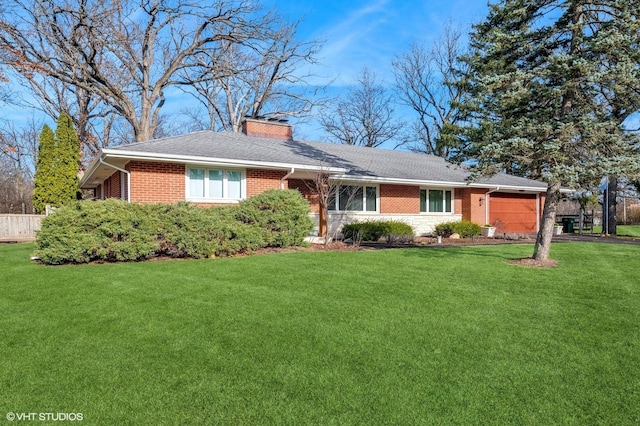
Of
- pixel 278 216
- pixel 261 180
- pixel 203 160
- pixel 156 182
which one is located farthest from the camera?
pixel 261 180

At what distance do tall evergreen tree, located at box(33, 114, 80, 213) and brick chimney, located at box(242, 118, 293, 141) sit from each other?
10472 millimetres

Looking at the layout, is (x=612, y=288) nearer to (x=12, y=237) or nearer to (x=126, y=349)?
(x=126, y=349)

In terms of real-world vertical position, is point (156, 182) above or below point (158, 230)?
above

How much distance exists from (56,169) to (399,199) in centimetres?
1779

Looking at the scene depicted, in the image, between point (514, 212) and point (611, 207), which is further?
point (611, 207)

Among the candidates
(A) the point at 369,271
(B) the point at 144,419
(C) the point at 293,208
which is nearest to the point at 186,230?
(C) the point at 293,208

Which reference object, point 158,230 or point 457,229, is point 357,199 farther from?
point 158,230

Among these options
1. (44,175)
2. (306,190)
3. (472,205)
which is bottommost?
(472,205)

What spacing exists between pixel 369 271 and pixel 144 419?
5720 millimetres

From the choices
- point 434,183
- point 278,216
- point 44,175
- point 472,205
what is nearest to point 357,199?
point 434,183

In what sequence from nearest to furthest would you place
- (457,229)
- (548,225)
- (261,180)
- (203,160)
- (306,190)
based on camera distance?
(548,225) < (203,160) < (261,180) < (306,190) < (457,229)

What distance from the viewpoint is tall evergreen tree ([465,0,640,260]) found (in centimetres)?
845

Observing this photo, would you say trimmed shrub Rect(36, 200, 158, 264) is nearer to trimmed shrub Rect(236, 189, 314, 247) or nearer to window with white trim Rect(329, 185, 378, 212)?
trimmed shrub Rect(236, 189, 314, 247)

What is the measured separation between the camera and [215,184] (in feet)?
42.8
